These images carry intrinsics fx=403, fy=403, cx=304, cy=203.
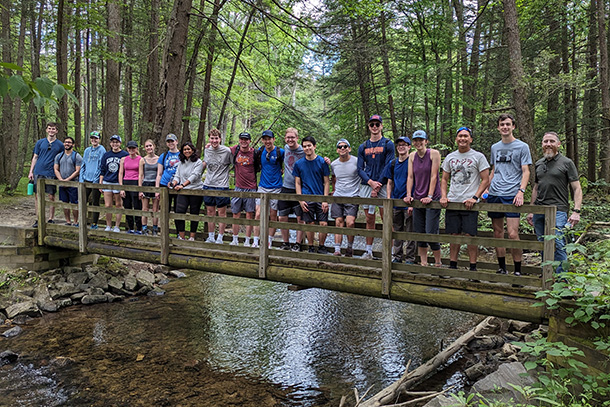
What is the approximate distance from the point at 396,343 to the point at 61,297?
24.8 feet

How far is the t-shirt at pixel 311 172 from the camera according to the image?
6.50 meters

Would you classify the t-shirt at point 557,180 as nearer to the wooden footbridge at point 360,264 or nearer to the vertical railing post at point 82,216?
the wooden footbridge at point 360,264

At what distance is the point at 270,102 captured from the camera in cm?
2892

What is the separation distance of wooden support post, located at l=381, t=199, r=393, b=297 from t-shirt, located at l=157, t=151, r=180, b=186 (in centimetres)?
460

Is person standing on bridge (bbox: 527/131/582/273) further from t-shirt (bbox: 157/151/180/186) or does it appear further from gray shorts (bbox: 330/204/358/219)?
t-shirt (bbox: 157/151/180/186)

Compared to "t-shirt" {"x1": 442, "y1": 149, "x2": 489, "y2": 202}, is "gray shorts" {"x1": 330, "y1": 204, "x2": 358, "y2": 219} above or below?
below

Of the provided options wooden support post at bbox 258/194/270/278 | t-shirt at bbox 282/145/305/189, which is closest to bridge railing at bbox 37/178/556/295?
wooden support post at bbox 258/194/270/278

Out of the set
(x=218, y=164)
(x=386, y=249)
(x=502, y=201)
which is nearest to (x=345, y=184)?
(x=386, y=249)

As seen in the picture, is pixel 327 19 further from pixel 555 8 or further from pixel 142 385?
pixel 142 385

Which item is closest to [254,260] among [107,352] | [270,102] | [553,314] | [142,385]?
[142,385]

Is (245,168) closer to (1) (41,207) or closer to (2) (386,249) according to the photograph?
(2) (386,249)

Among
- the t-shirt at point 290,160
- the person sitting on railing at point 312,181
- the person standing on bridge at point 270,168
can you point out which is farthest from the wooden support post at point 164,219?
the person sitting on railing at point 312,181

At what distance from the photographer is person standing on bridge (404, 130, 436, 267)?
5512mm

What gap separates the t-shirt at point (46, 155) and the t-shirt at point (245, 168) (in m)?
4.84
